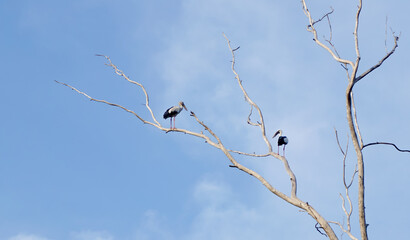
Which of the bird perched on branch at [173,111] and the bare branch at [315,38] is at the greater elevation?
the bird perched on branch at [173,111]

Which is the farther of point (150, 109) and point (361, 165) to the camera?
point (150, 109)

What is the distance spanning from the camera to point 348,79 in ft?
25.3

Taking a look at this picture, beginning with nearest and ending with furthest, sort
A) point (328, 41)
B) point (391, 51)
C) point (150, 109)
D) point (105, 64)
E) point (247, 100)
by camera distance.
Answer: point (391, 51) → point (328, 41) → point (247, 100) → point (150, 109) → point (105, 64)

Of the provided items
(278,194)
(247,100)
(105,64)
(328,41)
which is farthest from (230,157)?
(105,64)

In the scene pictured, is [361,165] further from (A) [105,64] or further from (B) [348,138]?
(A) [105,64]

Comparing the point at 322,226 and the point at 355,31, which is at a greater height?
the point at 355,31

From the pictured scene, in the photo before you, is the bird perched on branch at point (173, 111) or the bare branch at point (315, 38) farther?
the bird perched on branch at point (173, 111)

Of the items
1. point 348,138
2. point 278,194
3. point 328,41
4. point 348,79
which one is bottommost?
point 278,194

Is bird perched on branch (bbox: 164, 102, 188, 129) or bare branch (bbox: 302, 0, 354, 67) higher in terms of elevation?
bird perched on branch (bbox: 164, 102, 188, 129)

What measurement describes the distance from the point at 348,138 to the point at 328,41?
69.9 inches

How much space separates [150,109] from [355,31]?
4244 mm

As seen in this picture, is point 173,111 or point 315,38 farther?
point 173,111

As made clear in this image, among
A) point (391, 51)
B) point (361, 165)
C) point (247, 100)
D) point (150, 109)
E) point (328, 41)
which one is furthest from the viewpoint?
point (150, 109)

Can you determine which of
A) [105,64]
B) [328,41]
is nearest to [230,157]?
[328,41]
